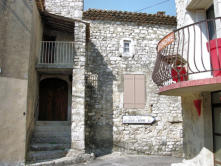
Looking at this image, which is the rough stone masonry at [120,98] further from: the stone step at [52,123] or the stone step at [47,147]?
the stone step at [47,147]

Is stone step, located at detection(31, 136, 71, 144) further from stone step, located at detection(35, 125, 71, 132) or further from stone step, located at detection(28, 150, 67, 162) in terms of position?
stone step, located at detection(28, 150, 67, 162)

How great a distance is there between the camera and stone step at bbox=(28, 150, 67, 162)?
6902 mm

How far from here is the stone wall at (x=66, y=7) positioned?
35.8ft

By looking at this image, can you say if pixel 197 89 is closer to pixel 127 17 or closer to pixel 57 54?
pixel 57 54

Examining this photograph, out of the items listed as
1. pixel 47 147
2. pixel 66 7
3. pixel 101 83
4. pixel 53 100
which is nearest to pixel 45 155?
pixel 47 147

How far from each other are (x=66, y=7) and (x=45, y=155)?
25.5 ft

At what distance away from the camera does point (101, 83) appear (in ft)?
32.8

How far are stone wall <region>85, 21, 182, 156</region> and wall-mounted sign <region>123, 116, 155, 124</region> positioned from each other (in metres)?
0.20

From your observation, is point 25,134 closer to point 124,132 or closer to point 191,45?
point 124,132

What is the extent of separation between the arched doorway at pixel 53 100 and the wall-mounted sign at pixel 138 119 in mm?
3090

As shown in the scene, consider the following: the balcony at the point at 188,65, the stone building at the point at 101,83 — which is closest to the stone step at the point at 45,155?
the stone building at the point at 101,83

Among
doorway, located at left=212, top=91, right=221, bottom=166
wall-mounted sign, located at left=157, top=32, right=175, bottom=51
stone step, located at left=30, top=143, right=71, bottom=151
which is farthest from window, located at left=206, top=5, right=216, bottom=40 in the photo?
stone step, located at left=30, top=143, right=71, bottom=151

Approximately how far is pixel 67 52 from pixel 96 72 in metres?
1.73

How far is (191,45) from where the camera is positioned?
4.57 m
